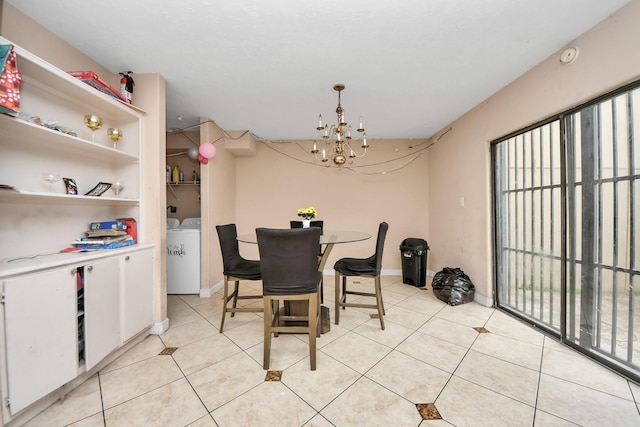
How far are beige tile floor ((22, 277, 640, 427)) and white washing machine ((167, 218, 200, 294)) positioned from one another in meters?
1.04

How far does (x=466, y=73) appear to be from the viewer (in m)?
2.24

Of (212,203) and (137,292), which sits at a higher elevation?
(212,203)

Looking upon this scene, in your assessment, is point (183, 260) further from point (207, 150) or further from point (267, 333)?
point (267, 333)

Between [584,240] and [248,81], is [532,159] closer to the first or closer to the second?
[584,240]

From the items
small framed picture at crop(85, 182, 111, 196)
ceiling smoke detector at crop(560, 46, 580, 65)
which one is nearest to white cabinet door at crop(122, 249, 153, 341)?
small framed picture at crop(85, 182, 111, 196)

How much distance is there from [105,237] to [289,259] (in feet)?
5.34

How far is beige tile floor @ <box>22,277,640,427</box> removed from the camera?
1297 mm

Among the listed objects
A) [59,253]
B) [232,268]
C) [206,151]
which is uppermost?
[206,151]

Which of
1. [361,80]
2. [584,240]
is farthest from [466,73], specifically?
[584,240]

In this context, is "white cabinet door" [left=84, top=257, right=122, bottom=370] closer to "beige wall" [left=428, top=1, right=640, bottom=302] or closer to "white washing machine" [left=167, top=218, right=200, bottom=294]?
"white washing machine" [left=167, top=218, right=200, bottom=294]

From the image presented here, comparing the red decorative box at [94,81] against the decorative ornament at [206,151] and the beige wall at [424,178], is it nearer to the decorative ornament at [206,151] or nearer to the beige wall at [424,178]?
the beige wall at [424,178]

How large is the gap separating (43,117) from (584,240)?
4.24 m

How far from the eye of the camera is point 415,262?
362 cm

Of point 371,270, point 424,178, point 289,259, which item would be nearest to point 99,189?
point 289,259
